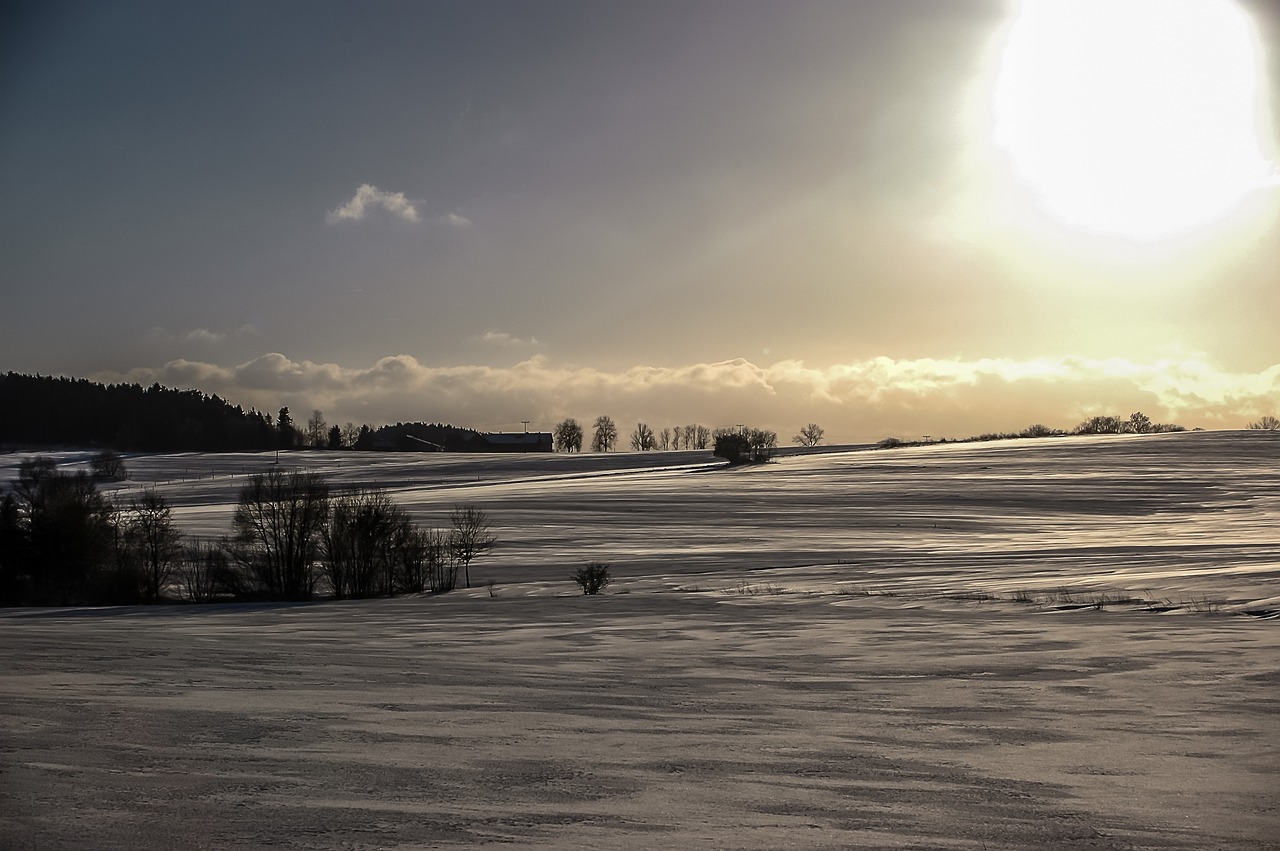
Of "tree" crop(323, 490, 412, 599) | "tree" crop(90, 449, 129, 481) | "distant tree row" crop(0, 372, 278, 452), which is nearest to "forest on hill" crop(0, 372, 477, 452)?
"distant tree row" crop(0, 372, 278, 452)

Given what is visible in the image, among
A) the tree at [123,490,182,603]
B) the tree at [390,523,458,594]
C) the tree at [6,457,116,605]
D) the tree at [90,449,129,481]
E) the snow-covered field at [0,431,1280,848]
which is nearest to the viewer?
the snow-covered field at [0,431,1280,848]

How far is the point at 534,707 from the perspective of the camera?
39.1 ft

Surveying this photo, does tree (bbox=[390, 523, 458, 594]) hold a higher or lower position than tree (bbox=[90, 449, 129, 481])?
lower

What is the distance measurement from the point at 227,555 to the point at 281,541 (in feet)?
10.3

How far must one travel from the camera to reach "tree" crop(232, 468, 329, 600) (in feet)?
178

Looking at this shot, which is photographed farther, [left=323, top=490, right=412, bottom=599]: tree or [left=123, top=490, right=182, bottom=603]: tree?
[left=123, top=490, right=182, bottom=603]: tree

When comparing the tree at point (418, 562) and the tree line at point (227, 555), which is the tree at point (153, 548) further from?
the tree at point (418, 562)

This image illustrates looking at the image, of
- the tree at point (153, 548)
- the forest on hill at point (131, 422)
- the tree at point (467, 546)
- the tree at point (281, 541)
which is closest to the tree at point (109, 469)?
the forest on hill at point (131, 422)

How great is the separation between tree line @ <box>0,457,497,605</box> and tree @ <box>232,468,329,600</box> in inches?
2.2

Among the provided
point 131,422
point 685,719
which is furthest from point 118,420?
point 685,719

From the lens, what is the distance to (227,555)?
2210 inches

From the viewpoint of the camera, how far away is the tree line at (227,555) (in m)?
52.9

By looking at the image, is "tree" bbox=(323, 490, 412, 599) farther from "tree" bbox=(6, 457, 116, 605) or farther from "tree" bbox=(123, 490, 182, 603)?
"tree" bbox=(6, 457, 116, 605)

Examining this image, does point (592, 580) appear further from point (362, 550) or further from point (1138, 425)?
point (1138, 425)
